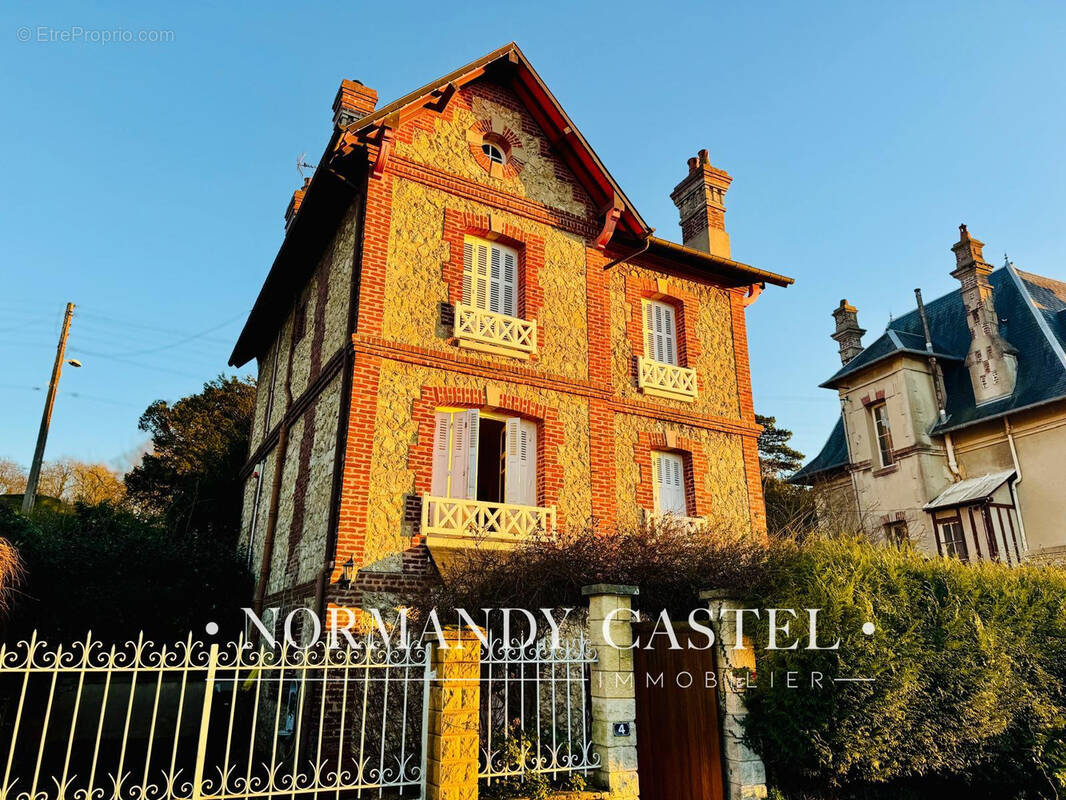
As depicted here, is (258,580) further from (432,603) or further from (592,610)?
(592,610)

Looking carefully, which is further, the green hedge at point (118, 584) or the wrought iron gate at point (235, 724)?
the green hedge at point (118, 584)

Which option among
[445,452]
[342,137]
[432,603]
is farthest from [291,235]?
[432,603]

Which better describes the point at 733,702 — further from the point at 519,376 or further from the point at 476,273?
the point at 476,273

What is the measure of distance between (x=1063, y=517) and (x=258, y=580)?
16412 millimetres

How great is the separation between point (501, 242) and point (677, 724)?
788cm

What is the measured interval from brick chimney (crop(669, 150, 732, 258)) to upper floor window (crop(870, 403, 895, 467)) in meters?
7.91

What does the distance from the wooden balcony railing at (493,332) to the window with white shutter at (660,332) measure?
113 inches

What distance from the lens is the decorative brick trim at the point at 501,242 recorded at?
1086 centimetres

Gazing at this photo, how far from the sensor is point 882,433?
62.8 feet

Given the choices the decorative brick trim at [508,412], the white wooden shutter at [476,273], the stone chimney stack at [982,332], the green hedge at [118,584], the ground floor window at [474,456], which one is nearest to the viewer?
the decorative brick trim at [508,412]

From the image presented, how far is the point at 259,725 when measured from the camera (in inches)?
406

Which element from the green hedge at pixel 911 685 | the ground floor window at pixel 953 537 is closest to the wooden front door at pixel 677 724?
the green hedge at pixel 911 685

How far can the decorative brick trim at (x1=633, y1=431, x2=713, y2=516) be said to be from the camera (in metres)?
11.8

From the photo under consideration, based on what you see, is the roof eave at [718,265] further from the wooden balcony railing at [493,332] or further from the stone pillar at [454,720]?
the stone pillar at [454,720]
